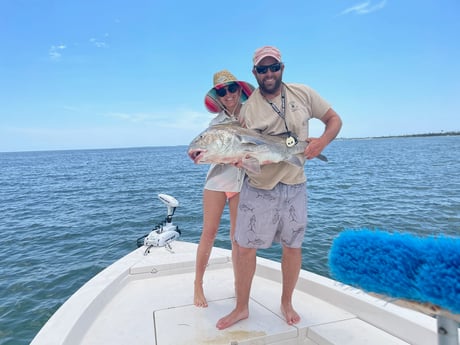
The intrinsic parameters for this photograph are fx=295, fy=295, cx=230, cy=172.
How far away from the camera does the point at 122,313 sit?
307 centimetres

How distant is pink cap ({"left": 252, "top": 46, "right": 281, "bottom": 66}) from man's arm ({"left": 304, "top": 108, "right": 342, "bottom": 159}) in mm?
705

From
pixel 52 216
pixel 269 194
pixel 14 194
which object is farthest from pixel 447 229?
pixel 14 194

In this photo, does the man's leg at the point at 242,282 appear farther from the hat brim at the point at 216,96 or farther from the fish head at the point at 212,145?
the hat brim at the point at 216,96

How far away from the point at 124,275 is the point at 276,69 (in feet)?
10.0

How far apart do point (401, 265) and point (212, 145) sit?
1.83m

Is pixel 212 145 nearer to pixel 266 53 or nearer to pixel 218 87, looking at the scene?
pixel 218 87

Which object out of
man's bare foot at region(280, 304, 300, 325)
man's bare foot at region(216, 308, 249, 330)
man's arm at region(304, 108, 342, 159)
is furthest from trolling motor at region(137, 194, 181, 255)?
man's arm at region(304, 108, 342, 159)

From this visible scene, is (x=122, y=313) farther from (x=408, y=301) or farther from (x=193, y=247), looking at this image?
(x=408, y=301)

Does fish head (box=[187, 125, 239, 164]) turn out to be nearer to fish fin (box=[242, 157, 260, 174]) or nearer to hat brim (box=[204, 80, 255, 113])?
fish fin (box=[242, 157, 260, 174])

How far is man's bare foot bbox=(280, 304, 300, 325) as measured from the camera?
2.78 m

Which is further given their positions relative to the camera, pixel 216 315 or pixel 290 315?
pixel 216 315

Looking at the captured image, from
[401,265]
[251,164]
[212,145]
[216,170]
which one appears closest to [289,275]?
[251,164]

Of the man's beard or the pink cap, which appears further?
→ the man's beard

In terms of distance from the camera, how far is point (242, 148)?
104 inches
